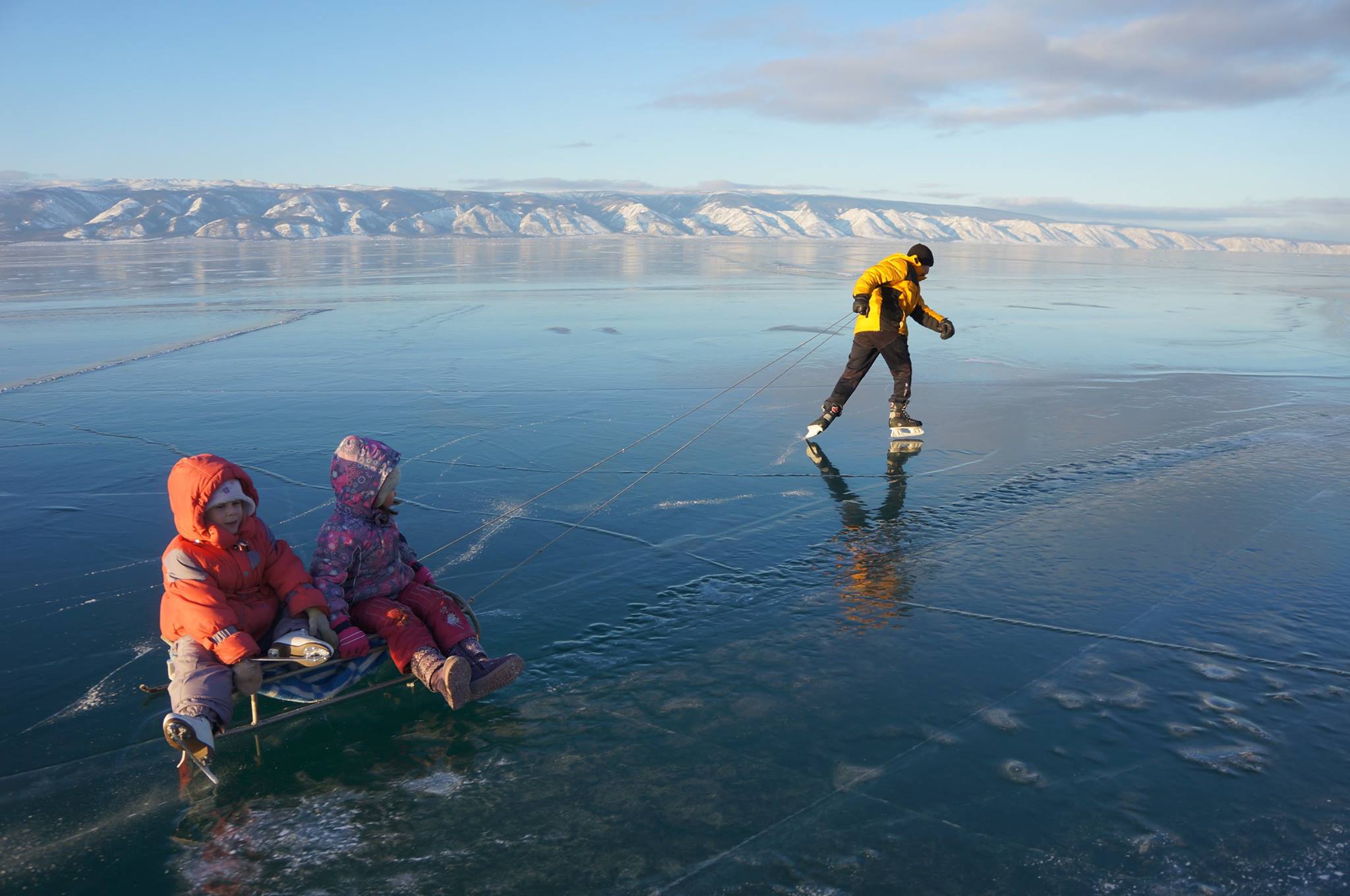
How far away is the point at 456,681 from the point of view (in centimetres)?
361

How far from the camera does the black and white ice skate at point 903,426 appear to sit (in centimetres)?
861

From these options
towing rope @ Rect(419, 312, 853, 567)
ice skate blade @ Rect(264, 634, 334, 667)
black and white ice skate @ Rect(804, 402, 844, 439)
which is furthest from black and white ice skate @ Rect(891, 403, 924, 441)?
ice skate blade @ Rect(264, 634, 334, 667)

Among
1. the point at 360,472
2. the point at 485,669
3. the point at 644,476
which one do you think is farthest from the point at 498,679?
the point at 644,476

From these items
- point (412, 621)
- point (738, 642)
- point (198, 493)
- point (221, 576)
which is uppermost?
point (198, 493)

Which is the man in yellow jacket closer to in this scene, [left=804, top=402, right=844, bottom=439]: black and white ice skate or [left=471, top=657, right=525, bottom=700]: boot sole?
[left=804, top=402, right=844, bottom=439]: black and white ice skate

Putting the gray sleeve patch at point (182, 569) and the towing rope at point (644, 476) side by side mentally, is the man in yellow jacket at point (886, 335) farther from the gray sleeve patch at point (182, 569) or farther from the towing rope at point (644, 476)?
the gray sleeve patch at point (182, 569)

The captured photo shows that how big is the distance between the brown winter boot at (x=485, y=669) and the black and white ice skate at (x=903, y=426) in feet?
18.3

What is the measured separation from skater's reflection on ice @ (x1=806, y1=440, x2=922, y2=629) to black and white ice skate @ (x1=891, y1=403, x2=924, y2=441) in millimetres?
749

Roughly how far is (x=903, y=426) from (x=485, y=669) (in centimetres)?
582

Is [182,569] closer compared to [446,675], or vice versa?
[182,569]

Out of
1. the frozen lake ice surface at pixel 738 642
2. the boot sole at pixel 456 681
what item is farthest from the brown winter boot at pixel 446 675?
the frozen lake ice surface at pixel 738 642

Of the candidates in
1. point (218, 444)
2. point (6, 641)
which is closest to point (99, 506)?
point (218, 444)

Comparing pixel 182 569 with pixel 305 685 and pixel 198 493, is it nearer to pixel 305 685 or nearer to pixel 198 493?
pixel 198 493

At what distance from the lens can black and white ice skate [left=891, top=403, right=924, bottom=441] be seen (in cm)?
861
